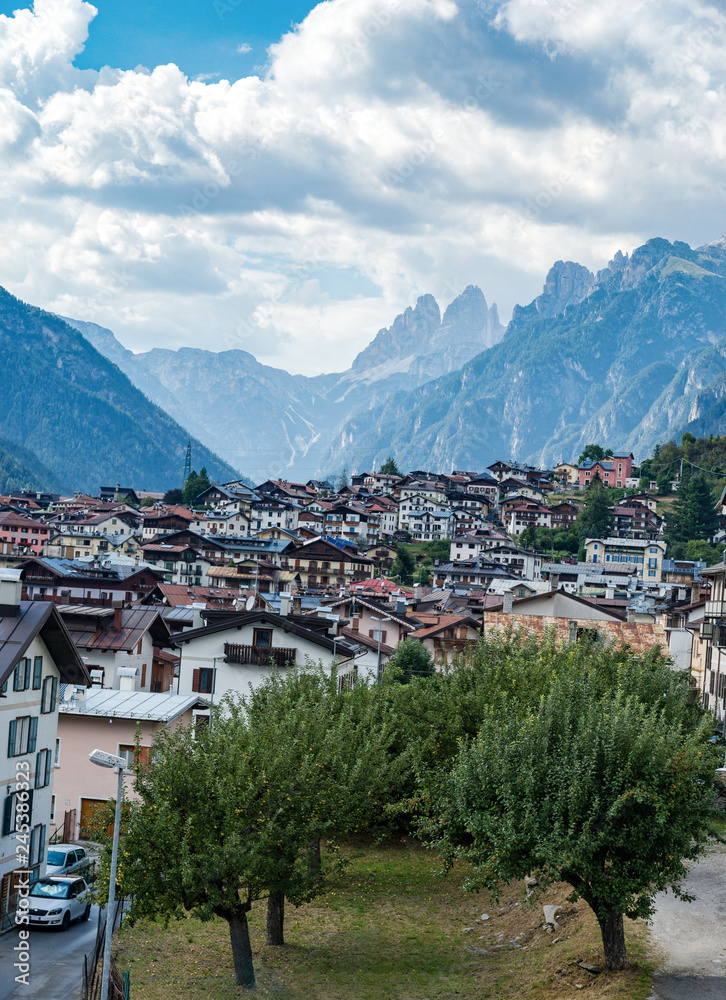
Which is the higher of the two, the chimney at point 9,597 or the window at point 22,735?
the chimney at point 9,597

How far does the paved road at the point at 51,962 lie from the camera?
76.2ft

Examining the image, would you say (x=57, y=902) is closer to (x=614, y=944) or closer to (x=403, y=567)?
(x=614, y=944)

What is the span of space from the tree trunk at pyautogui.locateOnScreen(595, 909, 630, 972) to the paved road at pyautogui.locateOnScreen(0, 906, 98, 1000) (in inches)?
462

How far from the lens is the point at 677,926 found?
77.5 feet

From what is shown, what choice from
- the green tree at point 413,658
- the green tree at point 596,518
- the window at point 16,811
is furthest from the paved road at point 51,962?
the green tree at point 596,518

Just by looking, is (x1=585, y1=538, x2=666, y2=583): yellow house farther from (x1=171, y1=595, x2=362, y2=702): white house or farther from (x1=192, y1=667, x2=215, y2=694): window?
(x1=192, y1=667, x2=215, y2=694): window

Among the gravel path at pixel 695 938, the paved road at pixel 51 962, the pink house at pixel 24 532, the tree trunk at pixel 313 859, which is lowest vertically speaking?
the paved road at pixel 51 962

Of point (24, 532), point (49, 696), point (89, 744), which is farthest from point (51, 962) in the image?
point (24, 532)

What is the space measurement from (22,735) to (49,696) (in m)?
1.94

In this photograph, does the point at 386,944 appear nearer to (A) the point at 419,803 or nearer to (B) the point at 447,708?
(A) the point at 419,803

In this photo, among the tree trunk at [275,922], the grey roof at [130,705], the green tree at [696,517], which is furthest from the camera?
the green tree at [696,517]

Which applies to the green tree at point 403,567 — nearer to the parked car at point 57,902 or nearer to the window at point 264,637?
the window at point 264,637

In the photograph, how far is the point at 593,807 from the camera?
19.9 m

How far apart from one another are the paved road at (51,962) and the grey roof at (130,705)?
9851mm
